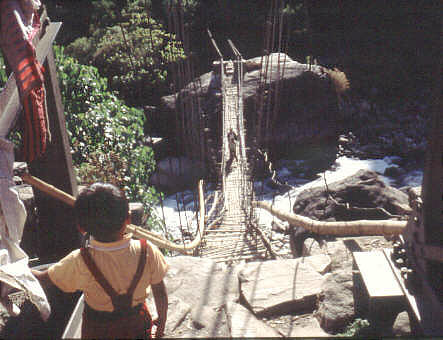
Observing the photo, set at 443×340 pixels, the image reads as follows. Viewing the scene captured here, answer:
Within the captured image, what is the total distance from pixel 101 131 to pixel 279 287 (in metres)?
3.17

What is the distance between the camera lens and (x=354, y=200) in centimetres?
460

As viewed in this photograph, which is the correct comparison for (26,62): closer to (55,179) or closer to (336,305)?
(55,179)

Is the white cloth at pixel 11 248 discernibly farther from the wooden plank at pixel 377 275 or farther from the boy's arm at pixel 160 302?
the wooden plank at pixel 377 275

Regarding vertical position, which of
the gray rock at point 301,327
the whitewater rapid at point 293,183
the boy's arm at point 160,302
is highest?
the boy's arm at point 160,302

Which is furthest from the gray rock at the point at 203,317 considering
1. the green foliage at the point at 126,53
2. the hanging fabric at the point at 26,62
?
the green foliage at the point at 126,53

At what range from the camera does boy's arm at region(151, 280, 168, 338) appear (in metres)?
1.29

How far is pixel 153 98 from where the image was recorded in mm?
11953

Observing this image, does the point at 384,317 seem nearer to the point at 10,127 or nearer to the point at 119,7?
the point at 10,127

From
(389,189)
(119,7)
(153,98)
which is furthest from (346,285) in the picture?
(119,7)

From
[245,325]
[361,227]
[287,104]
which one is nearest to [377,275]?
[245,325]

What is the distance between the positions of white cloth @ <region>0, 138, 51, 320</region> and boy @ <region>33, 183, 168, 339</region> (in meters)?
0.05

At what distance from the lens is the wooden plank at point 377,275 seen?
162 centimetres

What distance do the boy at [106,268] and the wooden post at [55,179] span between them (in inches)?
24.7

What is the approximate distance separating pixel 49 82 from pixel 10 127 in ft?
1.41
